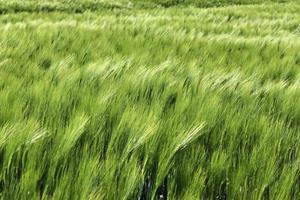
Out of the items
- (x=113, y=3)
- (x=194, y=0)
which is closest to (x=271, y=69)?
(x=113, y=3)

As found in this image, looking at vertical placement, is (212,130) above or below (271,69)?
above

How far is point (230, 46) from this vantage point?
4.79 metres

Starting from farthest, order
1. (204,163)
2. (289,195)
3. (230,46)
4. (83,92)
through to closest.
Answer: (230,46), (83,92), (204,163), (289,195)

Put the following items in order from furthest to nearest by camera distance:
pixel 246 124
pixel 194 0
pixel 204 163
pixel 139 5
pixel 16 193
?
pixel 194 0 → pixel 139 5 → pixel 246 124 → pixel 204 163 → pixel 16 193

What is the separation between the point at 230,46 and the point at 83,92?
3.14 metres

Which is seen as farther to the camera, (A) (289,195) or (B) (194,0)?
(B) (194,0)

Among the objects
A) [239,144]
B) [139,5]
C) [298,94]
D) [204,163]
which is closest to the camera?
[204,163]

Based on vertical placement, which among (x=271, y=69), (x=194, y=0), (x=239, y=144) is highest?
(x=239, y=144)

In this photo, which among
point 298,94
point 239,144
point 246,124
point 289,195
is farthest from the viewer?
point 298,94

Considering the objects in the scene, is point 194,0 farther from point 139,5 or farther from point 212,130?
point 212,130

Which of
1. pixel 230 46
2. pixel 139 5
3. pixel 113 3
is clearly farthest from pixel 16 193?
pixel 139 5

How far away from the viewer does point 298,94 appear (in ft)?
7.64

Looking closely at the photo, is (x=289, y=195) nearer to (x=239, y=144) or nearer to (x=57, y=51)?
(x=239, y=144)

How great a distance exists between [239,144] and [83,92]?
0.77 m
